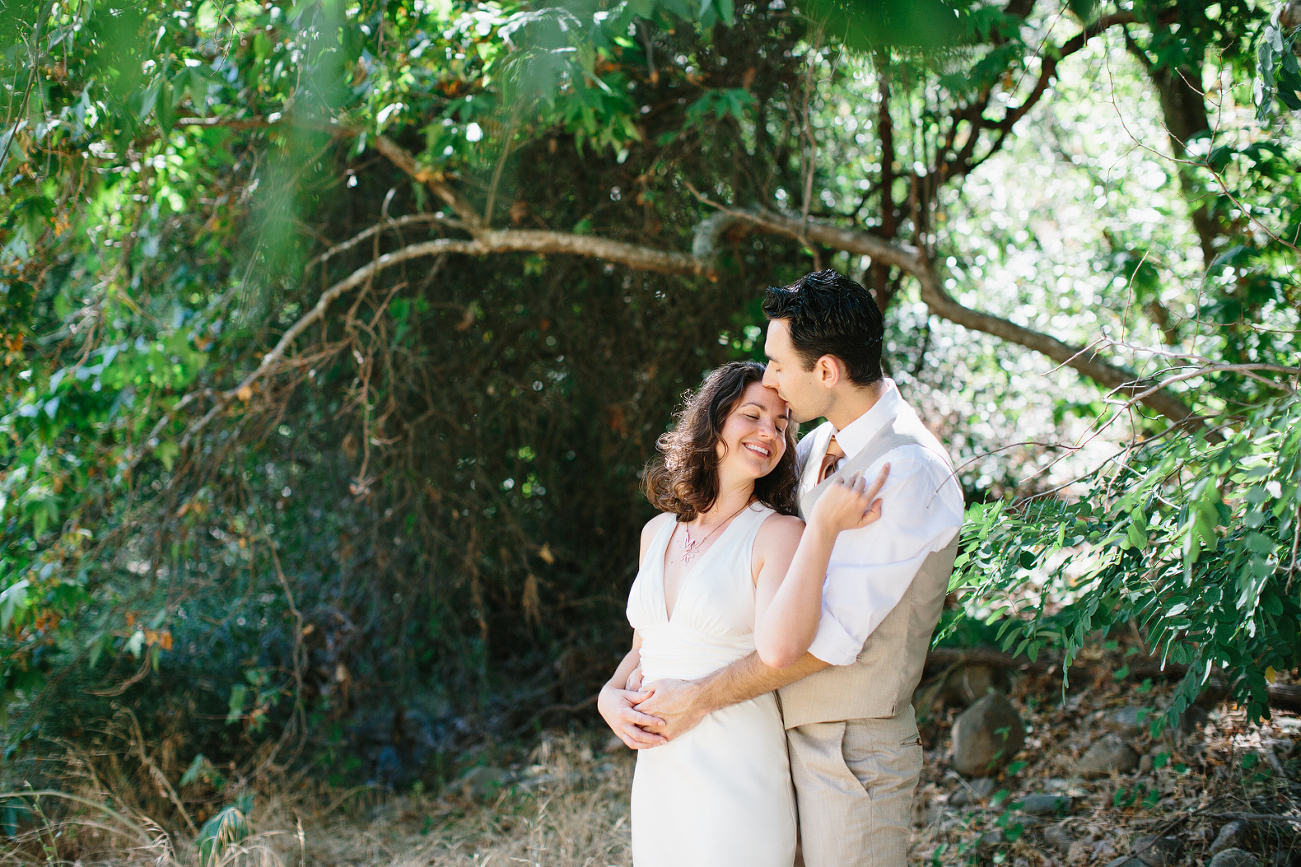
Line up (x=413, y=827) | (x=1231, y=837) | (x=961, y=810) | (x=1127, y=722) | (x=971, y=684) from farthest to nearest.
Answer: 1. (x=971, y=684)
2. (x=413, y=827)
3. (x=1127, y=722)
4. (x=961, y=810)
5. (x=1231, y=837)

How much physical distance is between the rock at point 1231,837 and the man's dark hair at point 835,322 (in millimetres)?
1948

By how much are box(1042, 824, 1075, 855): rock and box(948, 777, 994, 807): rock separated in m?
0.44

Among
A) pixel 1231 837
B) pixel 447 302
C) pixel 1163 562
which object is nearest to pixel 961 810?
pixel 1231 837

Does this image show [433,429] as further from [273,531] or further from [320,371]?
[273,531]

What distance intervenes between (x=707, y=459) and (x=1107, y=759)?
243cm

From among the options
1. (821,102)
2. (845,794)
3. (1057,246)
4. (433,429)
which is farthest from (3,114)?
(1057,246)

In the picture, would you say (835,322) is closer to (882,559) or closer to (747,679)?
(882,559)

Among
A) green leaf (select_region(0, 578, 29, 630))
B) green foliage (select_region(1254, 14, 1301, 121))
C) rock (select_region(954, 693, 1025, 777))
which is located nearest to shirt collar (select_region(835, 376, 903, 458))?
green foliage (select_region(1254, 14, 1301, 121))

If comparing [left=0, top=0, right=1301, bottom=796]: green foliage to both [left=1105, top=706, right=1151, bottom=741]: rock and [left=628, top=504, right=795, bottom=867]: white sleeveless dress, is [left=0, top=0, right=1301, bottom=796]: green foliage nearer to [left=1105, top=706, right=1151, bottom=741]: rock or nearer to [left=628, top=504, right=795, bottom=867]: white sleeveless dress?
[left=1105, top=706, right=1151, bottom=741]: rock

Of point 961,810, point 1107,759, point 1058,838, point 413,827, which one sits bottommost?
point 413,827

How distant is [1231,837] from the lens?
2693 mm

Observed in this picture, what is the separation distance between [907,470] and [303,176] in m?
3.17

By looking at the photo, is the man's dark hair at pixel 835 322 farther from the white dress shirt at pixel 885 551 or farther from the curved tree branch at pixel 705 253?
the curved tree branch at pixel 705 253

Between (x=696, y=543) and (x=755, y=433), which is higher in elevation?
(x=755, y=433)
